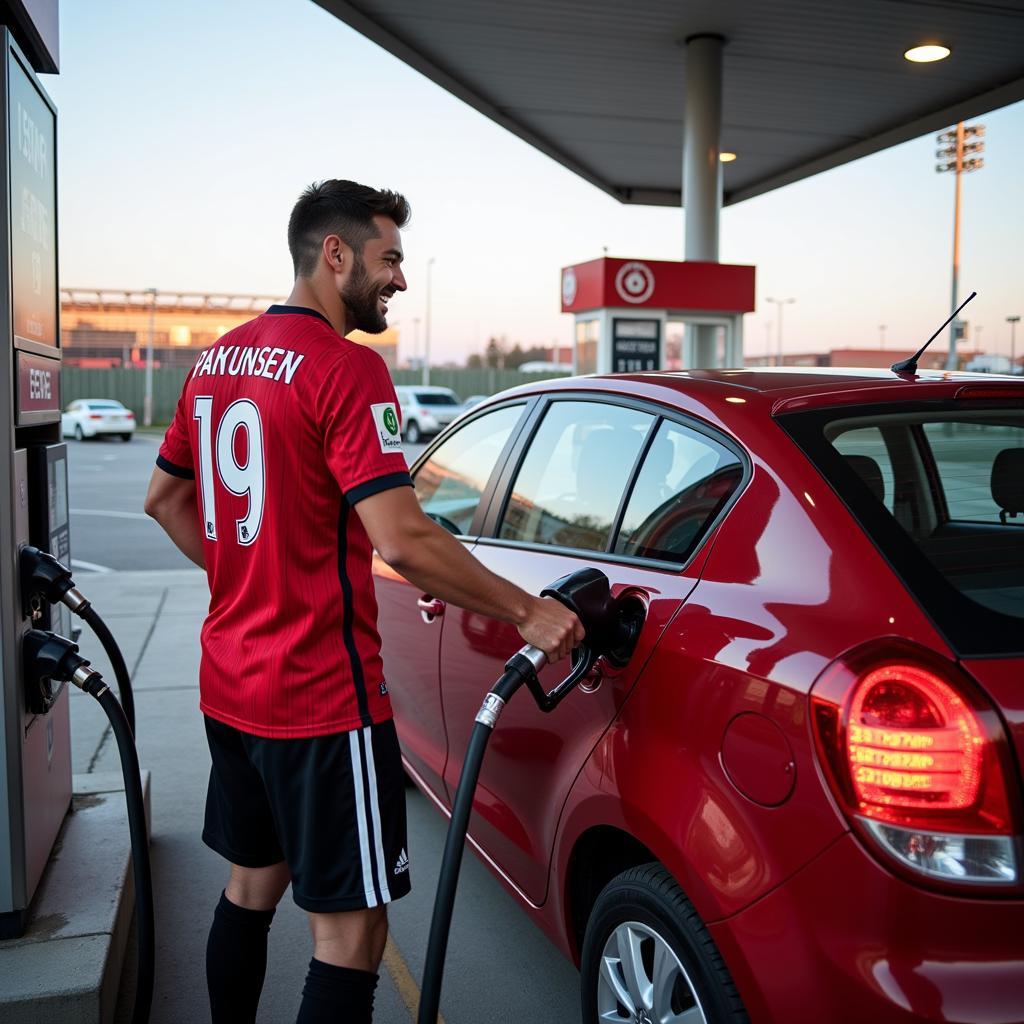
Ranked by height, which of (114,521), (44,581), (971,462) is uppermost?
(971,462)

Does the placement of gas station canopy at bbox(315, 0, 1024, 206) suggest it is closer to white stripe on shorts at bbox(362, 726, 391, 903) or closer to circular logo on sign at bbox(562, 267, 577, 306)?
circular logo on sign at bbox(562, 267, 577, 306)

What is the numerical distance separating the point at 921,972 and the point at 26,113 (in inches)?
111

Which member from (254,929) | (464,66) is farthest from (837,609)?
(464,66)

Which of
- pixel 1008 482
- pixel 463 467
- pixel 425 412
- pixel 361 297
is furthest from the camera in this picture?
pixel 425 412

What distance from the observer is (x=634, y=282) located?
10.9 m

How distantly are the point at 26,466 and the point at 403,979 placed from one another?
5.88ft

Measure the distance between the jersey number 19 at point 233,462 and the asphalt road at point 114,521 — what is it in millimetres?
8765

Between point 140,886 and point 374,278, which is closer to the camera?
point 374,278

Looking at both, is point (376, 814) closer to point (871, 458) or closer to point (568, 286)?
point (871, 458)

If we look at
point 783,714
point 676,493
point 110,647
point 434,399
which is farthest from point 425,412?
point 783,714

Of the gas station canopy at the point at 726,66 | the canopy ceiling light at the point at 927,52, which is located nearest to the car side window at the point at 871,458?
the gas station canopy at the point at 726,66

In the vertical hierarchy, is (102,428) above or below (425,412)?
below

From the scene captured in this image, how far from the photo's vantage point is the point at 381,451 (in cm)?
195

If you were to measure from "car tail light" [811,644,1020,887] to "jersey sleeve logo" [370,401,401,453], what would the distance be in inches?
35.8
